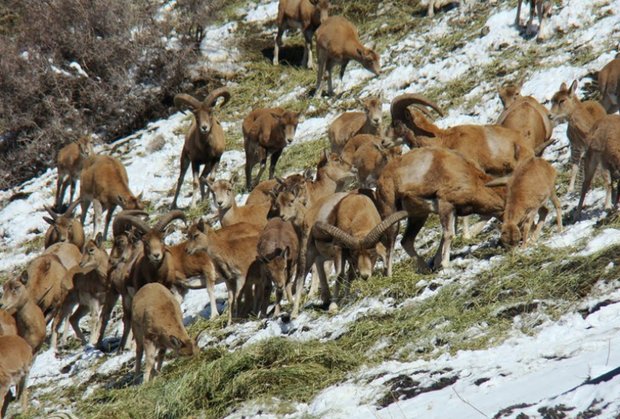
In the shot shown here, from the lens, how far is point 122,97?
2795cm

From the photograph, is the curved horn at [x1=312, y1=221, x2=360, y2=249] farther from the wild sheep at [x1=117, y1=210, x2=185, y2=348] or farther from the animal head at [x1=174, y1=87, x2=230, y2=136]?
the animal head at [x1=174, y1=87, x2=230, y2=136]

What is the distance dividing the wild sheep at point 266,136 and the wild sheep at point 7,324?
706 centimetres

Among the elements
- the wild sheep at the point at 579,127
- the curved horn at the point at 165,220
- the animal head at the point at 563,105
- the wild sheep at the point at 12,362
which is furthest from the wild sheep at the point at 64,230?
the wild sheep at the point at 579,127

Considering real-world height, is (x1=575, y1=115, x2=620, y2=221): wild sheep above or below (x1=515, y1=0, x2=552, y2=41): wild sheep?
below

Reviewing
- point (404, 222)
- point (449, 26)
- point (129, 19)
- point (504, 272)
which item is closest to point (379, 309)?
point (504, 272)

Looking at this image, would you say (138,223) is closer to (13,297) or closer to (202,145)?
(13,297)

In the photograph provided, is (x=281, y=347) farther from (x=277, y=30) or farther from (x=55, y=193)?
(x=277, y=30)

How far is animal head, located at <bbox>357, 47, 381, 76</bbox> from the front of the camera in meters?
24.6

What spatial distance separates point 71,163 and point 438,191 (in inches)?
521

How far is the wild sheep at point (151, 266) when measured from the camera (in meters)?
15.6

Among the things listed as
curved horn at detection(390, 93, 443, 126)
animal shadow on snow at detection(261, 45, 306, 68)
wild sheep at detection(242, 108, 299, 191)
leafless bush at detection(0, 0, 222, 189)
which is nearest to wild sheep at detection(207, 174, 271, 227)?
curved horn at detection(390, 93, 443, 126)

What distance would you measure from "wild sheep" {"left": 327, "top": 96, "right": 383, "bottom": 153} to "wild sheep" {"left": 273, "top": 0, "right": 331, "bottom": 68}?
303 inches

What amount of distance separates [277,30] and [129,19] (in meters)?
4.16

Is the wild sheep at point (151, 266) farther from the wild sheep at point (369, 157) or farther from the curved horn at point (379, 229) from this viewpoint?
the curved horn at point (379, 229)
